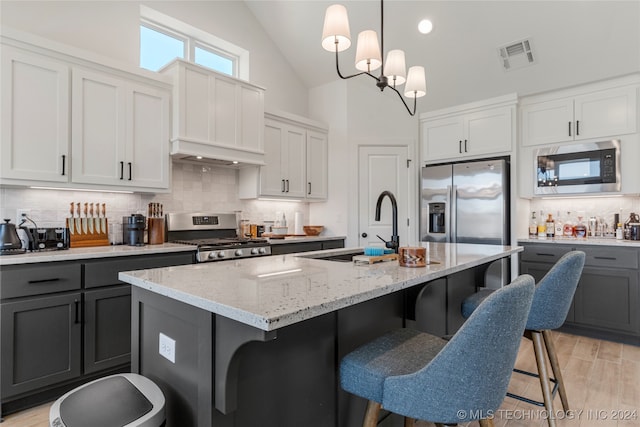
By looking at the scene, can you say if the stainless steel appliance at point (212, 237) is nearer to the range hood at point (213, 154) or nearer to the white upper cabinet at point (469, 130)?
the range hood at point (213, 154)

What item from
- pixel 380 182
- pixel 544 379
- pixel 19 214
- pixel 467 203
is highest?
pixel 380 182

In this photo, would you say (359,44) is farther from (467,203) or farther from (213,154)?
(467,203)

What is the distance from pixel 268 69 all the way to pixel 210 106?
4.87ft

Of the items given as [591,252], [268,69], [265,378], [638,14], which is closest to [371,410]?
[265,378]

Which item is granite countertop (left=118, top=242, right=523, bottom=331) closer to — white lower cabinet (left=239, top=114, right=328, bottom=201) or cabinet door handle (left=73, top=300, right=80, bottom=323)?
cabinet door handle (left=73, top=300, right=80, bottom=323)

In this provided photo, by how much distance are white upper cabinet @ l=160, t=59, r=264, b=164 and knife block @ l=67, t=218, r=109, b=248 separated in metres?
0.85

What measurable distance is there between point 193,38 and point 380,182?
108 inches

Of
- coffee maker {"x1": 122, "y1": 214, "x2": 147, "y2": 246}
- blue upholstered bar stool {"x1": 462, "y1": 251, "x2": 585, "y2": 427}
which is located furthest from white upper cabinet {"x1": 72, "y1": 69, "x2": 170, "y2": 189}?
blue upholstered bar stool {"x1": 462, "y1": 251, "x2": 585, "y2": 427}

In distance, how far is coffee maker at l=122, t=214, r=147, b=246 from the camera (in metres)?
2.90

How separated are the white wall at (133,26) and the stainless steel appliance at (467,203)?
2109mm

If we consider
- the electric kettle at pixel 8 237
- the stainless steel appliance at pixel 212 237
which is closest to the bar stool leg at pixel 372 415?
the stainless steel appliance at pixel 212 237

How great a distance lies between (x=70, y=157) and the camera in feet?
8.40

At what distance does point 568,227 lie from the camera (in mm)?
3932

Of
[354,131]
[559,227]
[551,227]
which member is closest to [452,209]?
[551,227]
